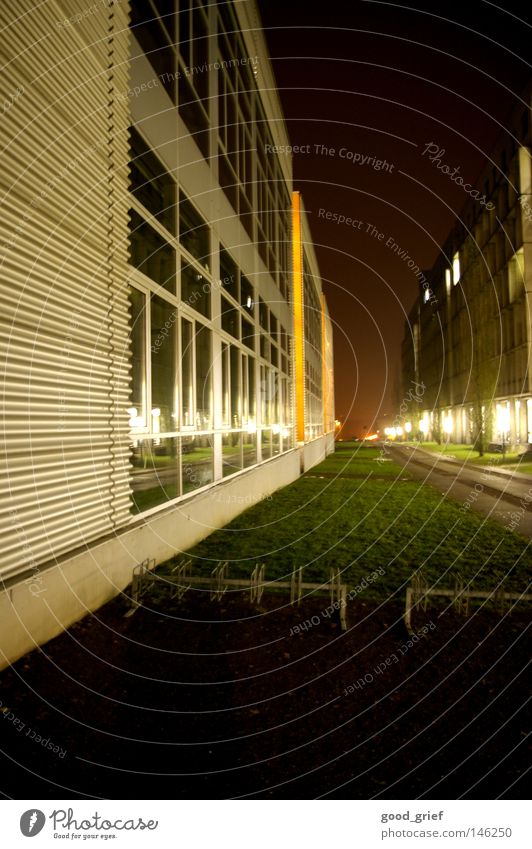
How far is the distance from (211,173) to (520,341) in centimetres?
2959

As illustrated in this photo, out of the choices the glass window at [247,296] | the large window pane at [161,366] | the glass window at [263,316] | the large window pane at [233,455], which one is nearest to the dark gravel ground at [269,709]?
the large window pane at [233,455]

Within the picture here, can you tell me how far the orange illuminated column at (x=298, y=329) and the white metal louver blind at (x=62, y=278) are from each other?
18.1 metres

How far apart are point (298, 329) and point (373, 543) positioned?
672 inches

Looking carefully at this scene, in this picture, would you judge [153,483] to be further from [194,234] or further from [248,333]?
[194,234]

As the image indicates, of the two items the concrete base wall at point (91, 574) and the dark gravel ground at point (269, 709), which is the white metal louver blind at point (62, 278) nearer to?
the concrete base wall at point (91, 574)

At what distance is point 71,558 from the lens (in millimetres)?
5660

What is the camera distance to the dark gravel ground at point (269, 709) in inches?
135

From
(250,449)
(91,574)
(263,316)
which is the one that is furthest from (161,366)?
(91,574)

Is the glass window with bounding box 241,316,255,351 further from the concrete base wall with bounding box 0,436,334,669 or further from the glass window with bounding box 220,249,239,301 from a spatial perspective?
the concrete base wall with bounding box 0,436,334,669

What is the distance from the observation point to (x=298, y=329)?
25703 millimetres

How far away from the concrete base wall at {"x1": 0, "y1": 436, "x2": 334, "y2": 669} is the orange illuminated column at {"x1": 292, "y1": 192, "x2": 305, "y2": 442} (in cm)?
1390

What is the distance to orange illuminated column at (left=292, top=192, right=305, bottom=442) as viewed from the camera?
25.1 metres
